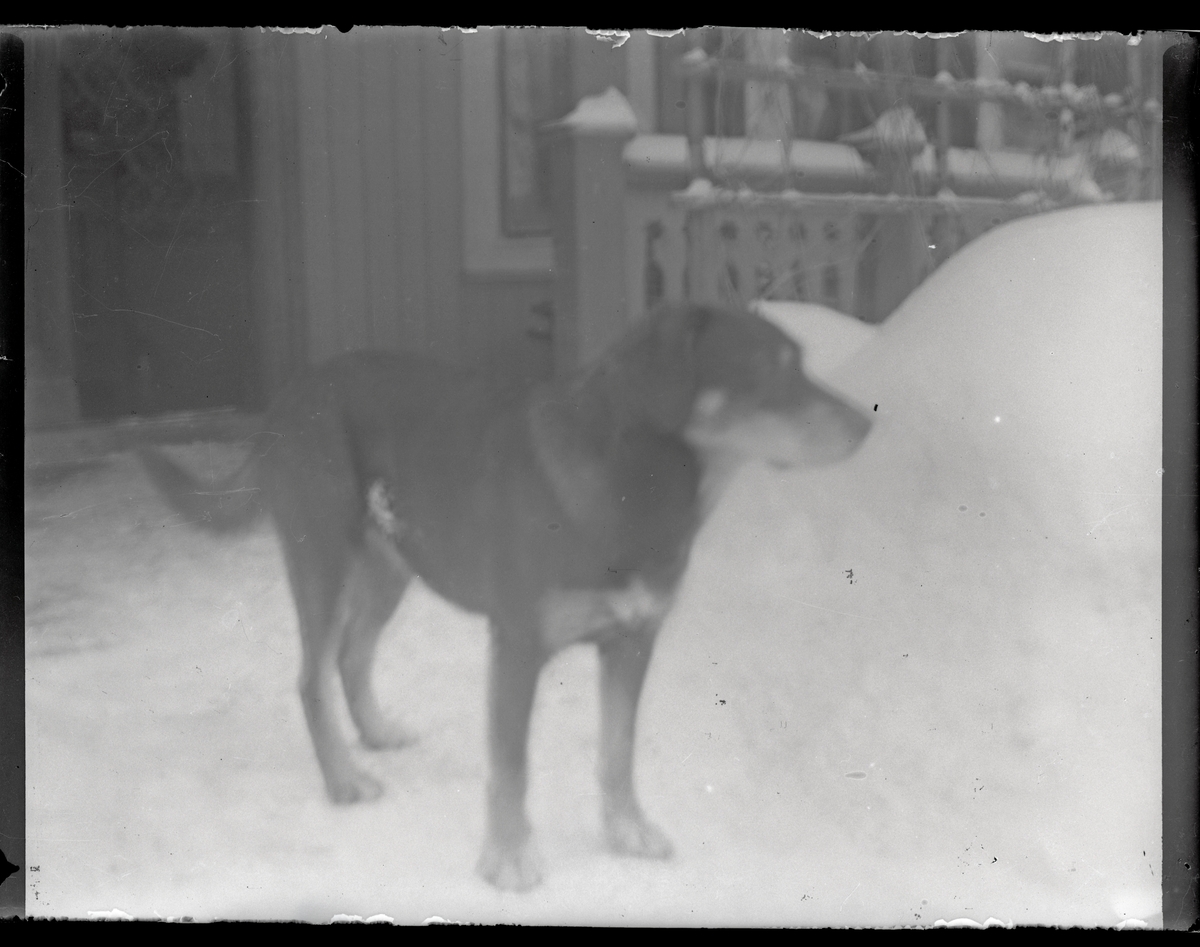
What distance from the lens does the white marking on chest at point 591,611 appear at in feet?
6.70

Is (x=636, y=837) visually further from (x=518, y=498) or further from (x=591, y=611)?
(x=518, y=498)

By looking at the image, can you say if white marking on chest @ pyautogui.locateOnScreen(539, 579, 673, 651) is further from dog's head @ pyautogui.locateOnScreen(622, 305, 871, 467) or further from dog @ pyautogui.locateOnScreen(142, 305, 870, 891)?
dog's head @ pyautogui.locateOnScreen(622, 305, 871, 467)

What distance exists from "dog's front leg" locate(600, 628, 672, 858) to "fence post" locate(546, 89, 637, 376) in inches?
20.8

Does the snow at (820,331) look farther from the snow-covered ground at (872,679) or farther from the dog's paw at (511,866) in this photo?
the dog's paw at (511,866)

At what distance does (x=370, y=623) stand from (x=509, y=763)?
363 mm

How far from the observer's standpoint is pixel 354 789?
2146 mm

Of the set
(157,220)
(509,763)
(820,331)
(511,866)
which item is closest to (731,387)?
(820,331)

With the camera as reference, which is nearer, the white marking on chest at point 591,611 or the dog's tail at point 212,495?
the white marking on chest at point 591,611

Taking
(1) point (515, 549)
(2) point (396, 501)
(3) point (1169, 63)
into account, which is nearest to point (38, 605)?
(2) point (396, 501)

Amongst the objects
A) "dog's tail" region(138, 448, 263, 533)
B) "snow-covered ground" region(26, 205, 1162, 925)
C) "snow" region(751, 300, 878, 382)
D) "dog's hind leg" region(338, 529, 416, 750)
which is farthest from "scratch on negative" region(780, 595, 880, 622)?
"dog's tail" region(138, 448, 263, 533)

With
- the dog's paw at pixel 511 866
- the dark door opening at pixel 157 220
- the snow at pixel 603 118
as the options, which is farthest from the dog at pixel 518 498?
the snow at pixel 603 118

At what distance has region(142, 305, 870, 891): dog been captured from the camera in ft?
6.67

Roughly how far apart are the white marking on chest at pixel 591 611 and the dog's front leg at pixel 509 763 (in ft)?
0.17

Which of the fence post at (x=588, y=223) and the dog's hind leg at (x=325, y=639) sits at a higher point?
the fence post at (x=588, y=223)
